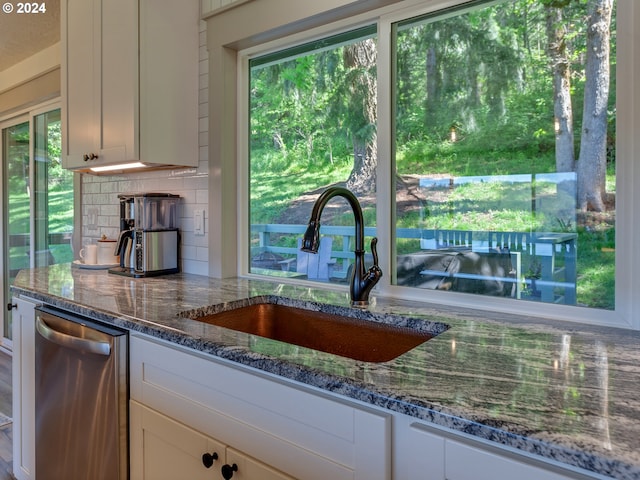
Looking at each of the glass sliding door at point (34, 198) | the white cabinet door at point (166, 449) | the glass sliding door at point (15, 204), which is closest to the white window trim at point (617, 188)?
the white cabinet door at point (166, 449)

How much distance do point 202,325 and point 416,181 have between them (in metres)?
0.91

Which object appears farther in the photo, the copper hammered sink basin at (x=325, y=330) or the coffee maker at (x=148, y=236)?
the coffee maker at (x=148, y=236)

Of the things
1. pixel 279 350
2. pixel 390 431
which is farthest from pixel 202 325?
pixel 390 431

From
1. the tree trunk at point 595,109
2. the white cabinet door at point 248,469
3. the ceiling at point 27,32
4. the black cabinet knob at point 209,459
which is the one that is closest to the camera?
the white cabinet door at point 248,469

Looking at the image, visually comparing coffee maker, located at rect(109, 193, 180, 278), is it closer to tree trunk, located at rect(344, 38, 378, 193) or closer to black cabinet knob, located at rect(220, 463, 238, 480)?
tree trunk, located at rect(344, 38, 378, 193)

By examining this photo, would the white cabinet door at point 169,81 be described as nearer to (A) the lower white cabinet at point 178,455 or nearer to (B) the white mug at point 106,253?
(B) the white mug at point 106,253

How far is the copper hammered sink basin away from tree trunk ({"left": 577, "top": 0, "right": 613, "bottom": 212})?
59cm

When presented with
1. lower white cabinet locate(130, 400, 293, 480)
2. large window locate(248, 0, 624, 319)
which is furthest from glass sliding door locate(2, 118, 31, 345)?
lower white cabinet locate(130, 400, 293, 480)

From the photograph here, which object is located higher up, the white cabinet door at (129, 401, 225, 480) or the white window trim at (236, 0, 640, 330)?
the white window trim at (236, 0, 640, 330)

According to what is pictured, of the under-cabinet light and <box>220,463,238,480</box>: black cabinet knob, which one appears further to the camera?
the under-cabinet light

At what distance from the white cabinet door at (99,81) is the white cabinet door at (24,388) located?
2.55 feet

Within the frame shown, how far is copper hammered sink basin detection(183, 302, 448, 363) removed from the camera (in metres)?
1.34

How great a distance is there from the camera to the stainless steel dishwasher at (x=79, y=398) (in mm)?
1403

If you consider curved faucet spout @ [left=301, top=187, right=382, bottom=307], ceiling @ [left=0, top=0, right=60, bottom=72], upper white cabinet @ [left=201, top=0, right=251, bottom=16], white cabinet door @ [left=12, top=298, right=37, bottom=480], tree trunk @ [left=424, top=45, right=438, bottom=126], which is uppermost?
ceiling @ [left=0, top=0, right=60, bottom=72]
